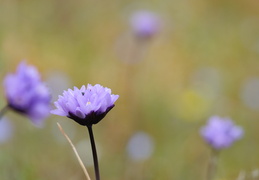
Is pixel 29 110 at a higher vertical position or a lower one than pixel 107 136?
higher

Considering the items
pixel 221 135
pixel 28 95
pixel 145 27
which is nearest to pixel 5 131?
pixel 221 135

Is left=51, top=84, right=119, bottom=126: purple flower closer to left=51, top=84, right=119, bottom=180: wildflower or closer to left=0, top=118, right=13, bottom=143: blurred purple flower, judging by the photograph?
left=51, top=84, right=119, bottom=180: wildflower

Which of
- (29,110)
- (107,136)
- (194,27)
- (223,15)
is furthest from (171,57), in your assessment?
(29,110)

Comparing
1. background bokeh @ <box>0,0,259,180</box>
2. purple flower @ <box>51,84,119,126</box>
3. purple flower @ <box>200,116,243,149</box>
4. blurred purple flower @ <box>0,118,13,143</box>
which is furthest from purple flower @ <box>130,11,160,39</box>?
purple flower @ <box>51,84,119,126</box>

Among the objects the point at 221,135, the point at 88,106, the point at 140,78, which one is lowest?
the point at 140,78

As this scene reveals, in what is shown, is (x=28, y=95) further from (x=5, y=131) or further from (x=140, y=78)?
(x=140, y=78)

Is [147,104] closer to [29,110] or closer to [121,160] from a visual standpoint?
[121,160]

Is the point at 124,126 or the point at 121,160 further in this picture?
the point at 124,126
